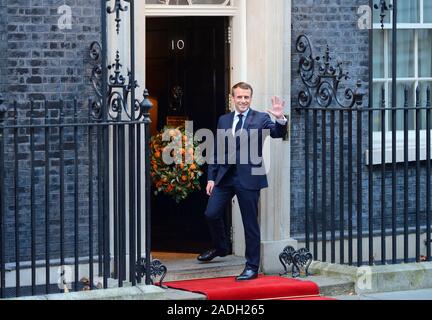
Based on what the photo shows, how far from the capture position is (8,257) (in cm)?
1019

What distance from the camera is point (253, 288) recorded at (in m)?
10.1

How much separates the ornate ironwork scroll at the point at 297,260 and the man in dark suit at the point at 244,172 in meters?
0.59

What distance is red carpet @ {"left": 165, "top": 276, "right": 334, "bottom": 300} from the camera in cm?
1000

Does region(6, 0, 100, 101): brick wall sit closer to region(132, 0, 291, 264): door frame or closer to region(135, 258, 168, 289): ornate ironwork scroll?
region(132, 0, 291, 264): door frame

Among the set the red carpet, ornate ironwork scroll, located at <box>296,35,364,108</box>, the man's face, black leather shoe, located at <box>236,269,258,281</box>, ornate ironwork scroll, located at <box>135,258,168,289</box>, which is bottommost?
the red carpet

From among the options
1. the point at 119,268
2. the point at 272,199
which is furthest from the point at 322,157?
the point at 119,268

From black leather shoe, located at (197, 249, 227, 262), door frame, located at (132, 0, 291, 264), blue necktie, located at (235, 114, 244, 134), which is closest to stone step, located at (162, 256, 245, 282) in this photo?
black leather shoe, located at (197, 249, 227, 262)

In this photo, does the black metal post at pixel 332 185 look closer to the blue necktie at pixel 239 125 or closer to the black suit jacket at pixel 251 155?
the black suit jacket at pixel 251 155

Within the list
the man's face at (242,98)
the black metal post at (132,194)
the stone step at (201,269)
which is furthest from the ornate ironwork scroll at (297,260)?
→ the black metal post at (132,194)

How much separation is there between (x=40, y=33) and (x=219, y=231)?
246 centimetres

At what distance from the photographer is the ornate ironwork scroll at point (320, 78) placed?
1115 centimetres

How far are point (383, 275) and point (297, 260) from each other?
84 cm

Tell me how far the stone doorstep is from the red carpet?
43 centimetres
